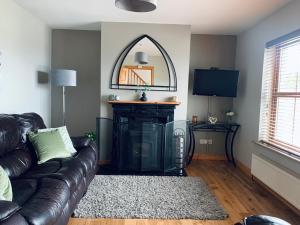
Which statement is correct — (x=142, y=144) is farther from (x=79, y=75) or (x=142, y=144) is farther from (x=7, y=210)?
(x=7, y=210)

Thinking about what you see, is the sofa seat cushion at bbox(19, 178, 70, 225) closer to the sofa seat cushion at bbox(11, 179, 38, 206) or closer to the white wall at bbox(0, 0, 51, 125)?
the sofa seat cushion at bbox(11, 179, 38, 206)

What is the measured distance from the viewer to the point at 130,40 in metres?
4.11

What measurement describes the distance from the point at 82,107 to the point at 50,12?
69.2 inches

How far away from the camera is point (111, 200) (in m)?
2.80

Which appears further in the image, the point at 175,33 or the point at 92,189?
the point at 175,33

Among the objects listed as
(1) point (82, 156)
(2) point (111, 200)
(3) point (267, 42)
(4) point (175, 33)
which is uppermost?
(4) point (175, 33)

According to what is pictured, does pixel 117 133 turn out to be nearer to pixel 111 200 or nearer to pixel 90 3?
pixel 111 200

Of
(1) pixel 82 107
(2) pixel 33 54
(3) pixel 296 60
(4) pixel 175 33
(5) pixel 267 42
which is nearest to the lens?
(3) pixel 296 60

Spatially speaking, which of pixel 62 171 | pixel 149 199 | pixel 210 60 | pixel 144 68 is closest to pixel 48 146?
pixel 62 171

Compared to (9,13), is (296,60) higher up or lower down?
lower down

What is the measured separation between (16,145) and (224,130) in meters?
3.52

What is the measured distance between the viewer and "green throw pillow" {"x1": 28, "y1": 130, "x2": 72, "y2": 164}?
2703mm

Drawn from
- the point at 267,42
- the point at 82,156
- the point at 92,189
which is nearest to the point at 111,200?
the point at 92,189

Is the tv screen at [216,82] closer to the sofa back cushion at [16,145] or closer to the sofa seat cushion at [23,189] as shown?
the sofa back cushion at [16,145]
